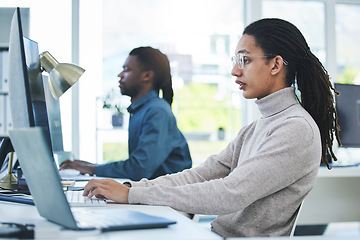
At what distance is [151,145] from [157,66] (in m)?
0.61

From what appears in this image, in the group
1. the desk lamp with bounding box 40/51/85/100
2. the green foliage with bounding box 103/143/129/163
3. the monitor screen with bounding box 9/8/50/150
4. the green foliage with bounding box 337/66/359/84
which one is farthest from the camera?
the green foliage with bounding box 337/66/359/84

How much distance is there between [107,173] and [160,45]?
7.78 ft

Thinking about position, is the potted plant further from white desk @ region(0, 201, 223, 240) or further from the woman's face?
white desk @ region(0, 201, 223, 240)

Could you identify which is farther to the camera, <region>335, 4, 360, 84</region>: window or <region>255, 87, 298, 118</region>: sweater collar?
<region>335, 4, 360, 84</region>: window

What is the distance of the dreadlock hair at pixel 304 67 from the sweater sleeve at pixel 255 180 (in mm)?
185

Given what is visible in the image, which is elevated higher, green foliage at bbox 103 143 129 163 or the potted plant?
the potted plant

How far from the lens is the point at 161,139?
7.81 ft

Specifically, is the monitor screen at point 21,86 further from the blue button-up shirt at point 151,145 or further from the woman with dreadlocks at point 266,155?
the blue button-up shirt at point 151,145

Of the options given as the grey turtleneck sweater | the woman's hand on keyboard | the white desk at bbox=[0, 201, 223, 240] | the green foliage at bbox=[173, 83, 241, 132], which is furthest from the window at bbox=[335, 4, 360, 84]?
the white desk at bbox=[0, 201, 223, 240]

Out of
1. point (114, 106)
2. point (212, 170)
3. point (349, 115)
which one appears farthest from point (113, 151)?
point (212, 170)

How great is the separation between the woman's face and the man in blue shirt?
0.98 m

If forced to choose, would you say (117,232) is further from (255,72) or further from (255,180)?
(255,72)

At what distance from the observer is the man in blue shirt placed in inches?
90.1

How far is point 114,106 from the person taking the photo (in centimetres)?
387
